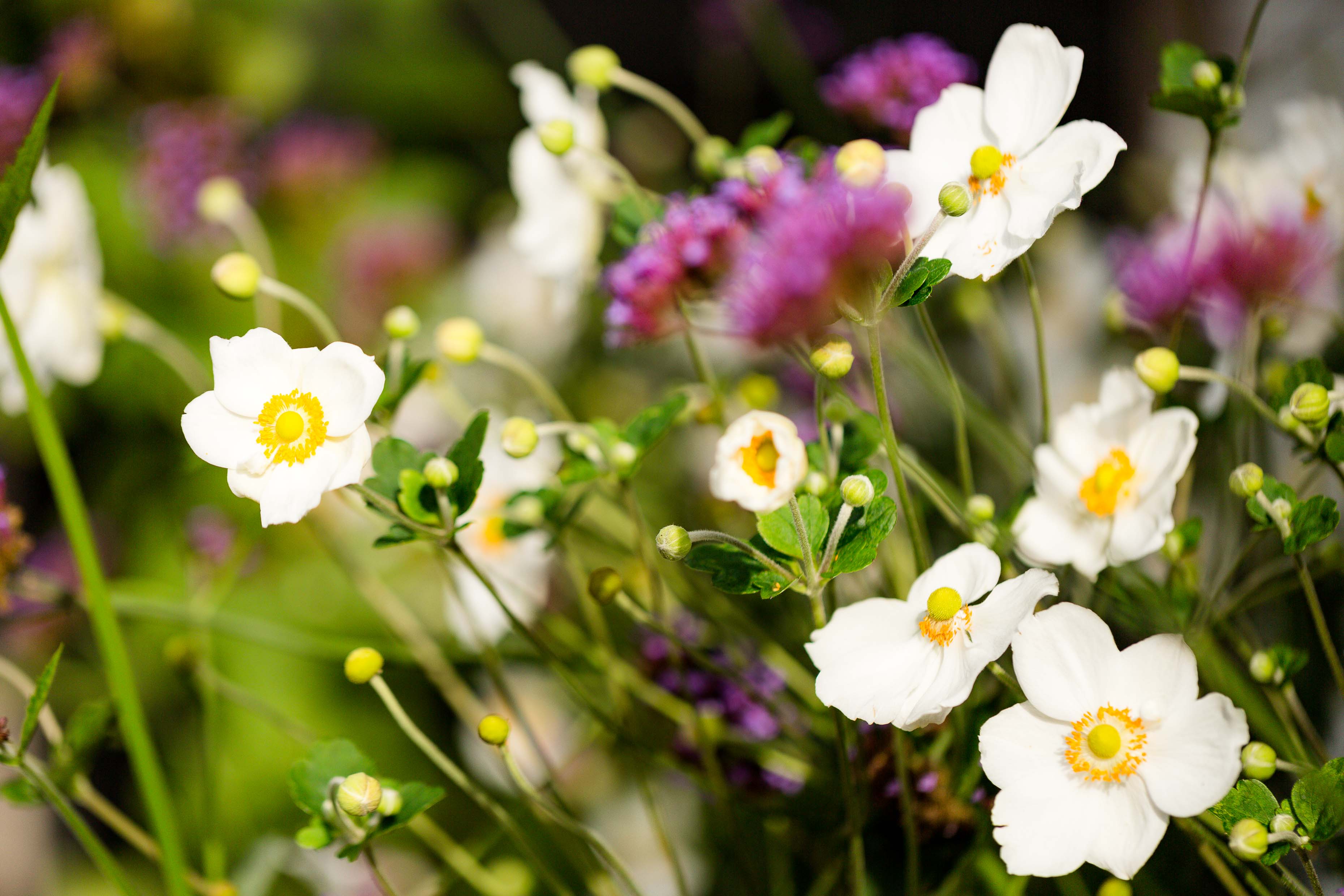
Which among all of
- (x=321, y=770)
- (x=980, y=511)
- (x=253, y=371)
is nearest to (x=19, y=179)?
(x=253, y=371)

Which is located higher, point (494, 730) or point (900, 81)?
point (900, 81)

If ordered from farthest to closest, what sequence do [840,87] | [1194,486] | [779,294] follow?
[1194,486]
[840,87]
[779,294]

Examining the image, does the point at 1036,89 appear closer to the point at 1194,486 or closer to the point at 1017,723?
the point at 1017,723

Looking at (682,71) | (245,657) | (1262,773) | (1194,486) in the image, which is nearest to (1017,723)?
(1262,773)

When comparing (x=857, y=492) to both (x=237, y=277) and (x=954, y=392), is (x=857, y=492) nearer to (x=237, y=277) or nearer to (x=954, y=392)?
(x=954, y=392)

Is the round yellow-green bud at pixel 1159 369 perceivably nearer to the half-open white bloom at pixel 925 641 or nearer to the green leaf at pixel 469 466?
the half-open white bloom at pixel 925 641
